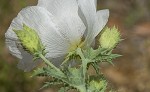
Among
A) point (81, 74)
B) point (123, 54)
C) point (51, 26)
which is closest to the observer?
point (81, 74)

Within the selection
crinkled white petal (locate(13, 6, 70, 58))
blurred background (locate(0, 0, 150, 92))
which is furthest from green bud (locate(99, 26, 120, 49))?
blurred background (locate(0, 0, 150, 92))

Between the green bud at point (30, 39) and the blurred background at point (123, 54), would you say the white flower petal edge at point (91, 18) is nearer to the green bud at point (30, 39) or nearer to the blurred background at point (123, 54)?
the green bud at point (30, 39)

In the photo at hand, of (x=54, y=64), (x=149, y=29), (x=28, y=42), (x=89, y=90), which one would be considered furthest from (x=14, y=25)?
(x=149, y=29)

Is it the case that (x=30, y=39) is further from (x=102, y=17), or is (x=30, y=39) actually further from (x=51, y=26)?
(x=102, y=17)

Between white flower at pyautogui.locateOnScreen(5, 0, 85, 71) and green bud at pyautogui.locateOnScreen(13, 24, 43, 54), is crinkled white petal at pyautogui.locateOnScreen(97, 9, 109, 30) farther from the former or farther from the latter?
green bud at pyautogui.locateOnScreen(13, 24, 43, 54)

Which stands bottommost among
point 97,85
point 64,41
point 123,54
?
point 123,54

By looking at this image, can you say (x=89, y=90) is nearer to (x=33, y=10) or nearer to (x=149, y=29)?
(x=33, y=10)

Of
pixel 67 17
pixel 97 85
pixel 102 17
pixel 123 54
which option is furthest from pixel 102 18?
pixel 123 54

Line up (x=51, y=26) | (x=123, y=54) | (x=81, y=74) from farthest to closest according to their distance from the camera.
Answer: (x=123, y=54), (x=51, y=26), (x=81, y=74)

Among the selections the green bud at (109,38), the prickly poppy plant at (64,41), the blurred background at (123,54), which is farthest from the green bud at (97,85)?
the blurred background at (123,54)
